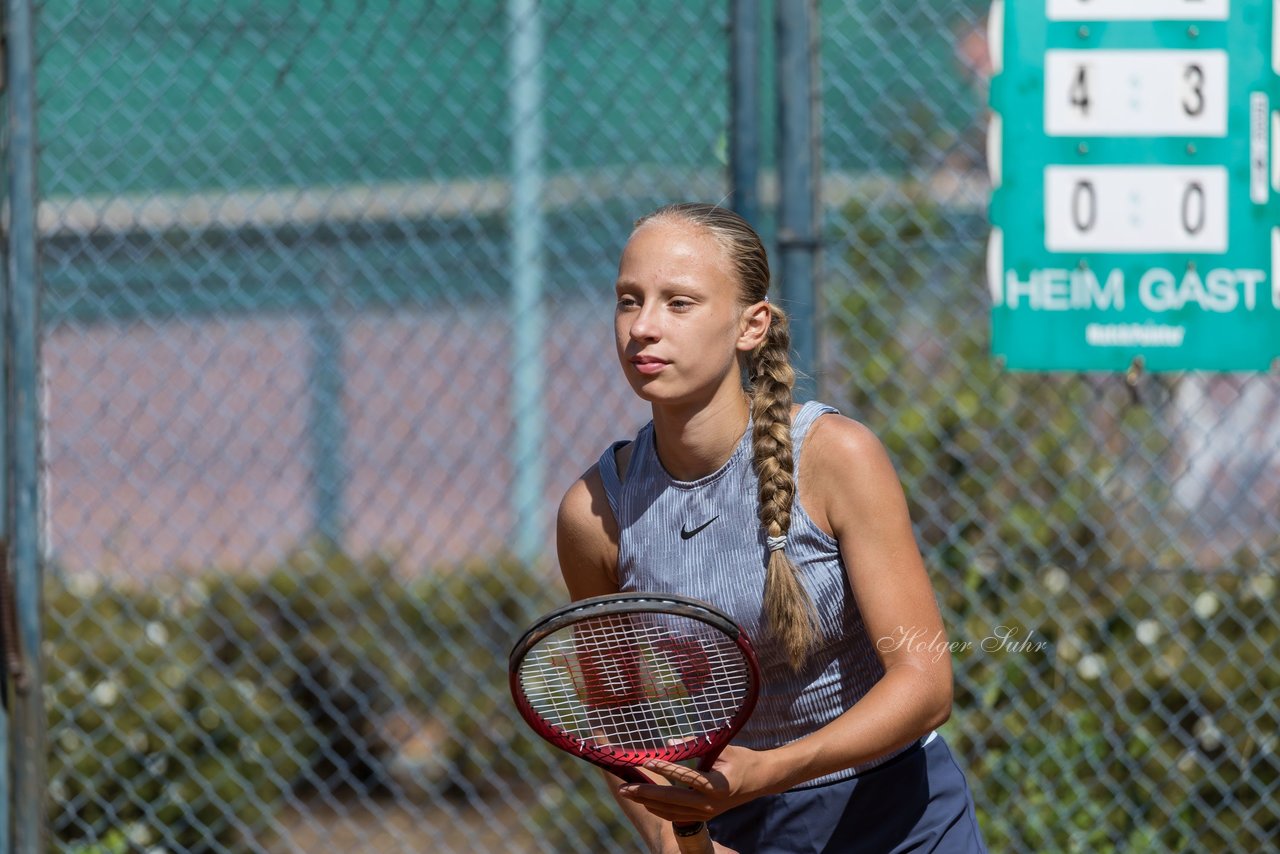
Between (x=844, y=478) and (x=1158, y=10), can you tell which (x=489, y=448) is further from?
(x=844, y=478)

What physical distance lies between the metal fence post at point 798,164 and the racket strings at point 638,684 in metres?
1.26

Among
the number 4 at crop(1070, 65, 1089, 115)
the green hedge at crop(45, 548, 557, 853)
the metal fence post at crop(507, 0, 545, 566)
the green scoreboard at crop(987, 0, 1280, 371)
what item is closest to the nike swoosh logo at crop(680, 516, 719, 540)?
the green scoreboard at crop(987, 0, 1280, 371)

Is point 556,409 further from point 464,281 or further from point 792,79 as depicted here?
point 792,79

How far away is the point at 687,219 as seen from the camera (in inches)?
82.2

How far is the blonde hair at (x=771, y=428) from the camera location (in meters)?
2.01

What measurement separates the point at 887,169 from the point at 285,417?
2955 mm

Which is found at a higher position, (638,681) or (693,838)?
(638,681)

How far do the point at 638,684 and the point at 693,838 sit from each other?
23cm

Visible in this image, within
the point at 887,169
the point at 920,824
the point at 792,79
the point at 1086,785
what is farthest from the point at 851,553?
the point at 887,169

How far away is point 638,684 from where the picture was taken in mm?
2049

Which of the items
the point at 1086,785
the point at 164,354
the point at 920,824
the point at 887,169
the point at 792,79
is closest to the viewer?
the point at 920,824

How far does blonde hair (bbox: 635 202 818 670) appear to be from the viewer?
79.2 inches

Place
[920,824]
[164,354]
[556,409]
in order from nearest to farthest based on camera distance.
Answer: [920,824] < [556,409] < [164,354]

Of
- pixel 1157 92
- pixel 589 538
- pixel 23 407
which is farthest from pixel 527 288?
pixel 589 538
